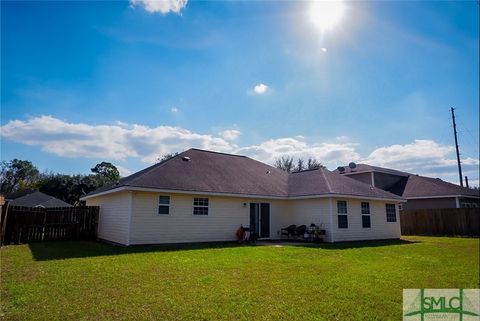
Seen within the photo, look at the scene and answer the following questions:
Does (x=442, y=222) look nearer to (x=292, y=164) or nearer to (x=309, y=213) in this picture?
(x=309, y=213)

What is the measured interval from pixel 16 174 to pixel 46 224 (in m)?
49.5

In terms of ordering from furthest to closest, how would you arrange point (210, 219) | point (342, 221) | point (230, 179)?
point (230, 179), point (342, 221), point (210, 219)

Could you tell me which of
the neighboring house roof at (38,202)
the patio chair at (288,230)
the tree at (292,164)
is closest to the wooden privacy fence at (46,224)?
the patio chair at (288,230)

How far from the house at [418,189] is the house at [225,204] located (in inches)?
317

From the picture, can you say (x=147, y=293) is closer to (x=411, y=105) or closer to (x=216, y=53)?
(x=216, y=53)

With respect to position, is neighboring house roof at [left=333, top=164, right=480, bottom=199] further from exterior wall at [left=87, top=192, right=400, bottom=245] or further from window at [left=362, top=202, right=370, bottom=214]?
window at [left=362, top=202, right=370, bottom=214]

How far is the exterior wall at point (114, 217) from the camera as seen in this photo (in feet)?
45.4

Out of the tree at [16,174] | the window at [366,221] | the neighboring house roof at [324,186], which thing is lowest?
the window at [366,221]

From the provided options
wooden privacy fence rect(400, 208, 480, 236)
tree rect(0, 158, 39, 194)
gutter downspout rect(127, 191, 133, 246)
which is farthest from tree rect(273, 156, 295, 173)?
tree rect(0, 158, 39, 194)

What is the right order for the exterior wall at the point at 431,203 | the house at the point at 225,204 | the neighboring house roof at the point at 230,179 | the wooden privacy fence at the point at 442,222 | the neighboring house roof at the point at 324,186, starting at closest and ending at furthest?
the house at the point at 225,204 → the neighboring house roof at the point at 230,179 → the neighboring house roof at the point at 324,186 → the wooden privacy fence at the point at 442,222 → the exterior wall at the point at 431,203

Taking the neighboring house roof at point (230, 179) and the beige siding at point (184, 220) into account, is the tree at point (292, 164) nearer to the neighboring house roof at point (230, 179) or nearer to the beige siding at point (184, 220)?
the neighboring house roof at point (230, 179)

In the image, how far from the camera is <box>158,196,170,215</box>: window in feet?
46.6

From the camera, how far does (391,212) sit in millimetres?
19938

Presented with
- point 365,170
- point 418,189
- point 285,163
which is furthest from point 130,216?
point 285,163
